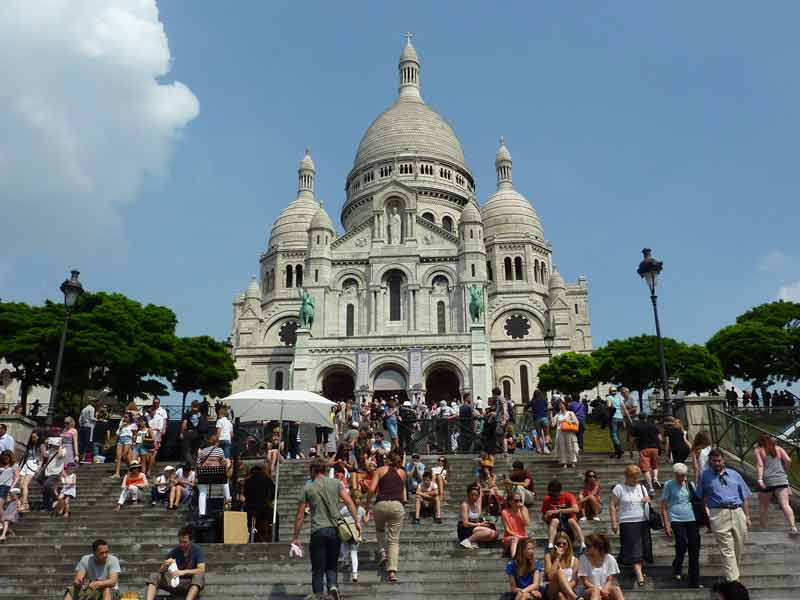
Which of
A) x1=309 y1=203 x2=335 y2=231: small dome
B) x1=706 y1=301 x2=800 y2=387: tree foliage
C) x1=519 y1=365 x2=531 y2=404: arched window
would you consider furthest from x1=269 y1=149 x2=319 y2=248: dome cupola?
x1=706 y1=301 x2=800 y2=387: tree foliage

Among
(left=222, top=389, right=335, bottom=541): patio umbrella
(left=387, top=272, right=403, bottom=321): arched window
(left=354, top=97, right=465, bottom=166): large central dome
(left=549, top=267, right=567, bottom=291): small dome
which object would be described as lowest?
(left=222, top=389, right=335, bottom=541): patio umbrella

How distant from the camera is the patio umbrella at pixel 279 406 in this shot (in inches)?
611

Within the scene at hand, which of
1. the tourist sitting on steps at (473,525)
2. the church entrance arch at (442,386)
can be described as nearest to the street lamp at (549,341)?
the church entrance arch at (442,386)

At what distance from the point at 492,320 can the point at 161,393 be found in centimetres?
2475

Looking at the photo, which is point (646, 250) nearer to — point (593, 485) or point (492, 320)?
point (593, 485)

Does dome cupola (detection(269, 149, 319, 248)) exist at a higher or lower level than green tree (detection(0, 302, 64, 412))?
higher

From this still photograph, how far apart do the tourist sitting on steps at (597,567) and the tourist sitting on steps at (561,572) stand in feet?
0.48

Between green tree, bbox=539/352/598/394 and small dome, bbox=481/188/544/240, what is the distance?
16.5m

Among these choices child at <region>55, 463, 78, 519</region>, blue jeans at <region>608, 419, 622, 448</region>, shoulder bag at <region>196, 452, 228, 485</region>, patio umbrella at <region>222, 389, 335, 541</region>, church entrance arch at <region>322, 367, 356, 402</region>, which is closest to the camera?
shoulder bag at <region>196, 452, 228, 485</region>

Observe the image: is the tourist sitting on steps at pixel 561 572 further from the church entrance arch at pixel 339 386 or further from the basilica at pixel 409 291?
the church entrance arch at pixel 339 386

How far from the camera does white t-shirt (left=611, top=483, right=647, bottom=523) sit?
9805 mm

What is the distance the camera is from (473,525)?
36.8 ft

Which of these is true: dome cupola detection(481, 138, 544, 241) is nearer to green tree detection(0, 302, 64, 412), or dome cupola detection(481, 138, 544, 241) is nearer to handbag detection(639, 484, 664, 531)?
green tree detection(0, 302, 64, 412)

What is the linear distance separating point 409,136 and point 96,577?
6096 cm
